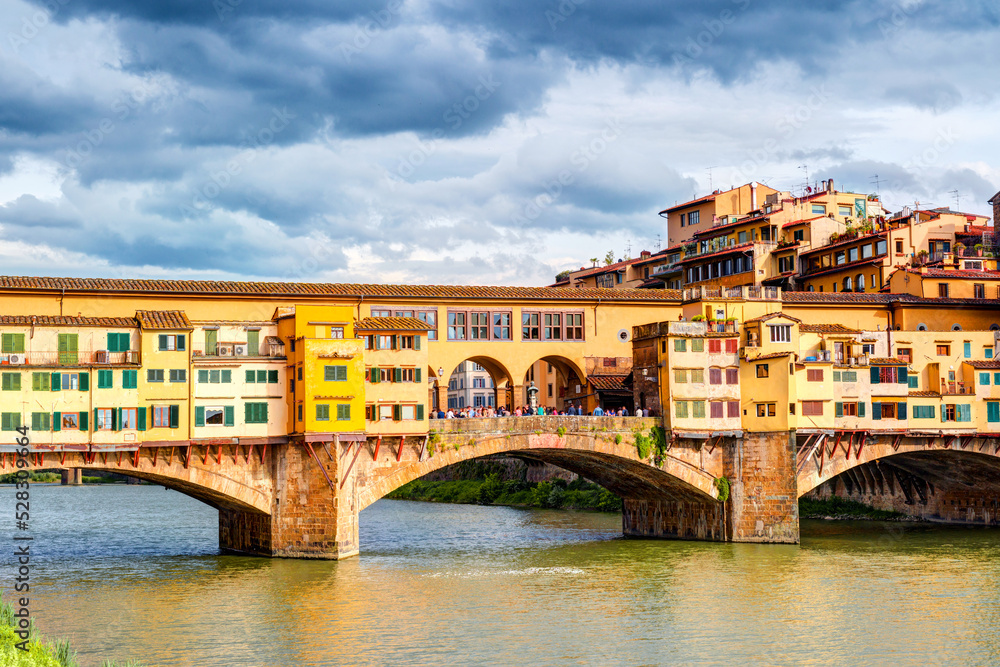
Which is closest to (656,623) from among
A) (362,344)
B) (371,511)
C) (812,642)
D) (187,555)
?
(812,642)

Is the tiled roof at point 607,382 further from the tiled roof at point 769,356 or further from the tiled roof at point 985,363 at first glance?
the tiled roof at point 985,363

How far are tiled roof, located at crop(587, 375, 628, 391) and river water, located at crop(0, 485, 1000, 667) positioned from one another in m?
8.14

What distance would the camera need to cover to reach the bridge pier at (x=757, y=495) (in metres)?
61.7

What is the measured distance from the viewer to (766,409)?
206ft

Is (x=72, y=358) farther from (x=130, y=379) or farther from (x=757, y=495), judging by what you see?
(x=757, y=495)


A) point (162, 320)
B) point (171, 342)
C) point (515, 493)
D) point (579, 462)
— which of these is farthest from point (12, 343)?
point (515, 493)

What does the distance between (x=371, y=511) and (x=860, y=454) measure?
37.3m

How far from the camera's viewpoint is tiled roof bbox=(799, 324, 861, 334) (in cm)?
6546

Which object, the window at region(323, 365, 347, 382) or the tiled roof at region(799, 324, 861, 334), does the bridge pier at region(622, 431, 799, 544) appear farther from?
the window at region(323, 365, 347, 382)

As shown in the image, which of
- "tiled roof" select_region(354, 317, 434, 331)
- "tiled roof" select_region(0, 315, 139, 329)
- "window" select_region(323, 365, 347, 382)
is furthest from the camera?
"tiled roof" select_region(354, 317, 434, 331)

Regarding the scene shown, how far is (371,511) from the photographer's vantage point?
89875 millimetres

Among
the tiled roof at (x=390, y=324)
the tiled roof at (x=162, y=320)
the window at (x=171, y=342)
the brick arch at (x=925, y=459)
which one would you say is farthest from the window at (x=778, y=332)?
the window at (x=171, y=342)

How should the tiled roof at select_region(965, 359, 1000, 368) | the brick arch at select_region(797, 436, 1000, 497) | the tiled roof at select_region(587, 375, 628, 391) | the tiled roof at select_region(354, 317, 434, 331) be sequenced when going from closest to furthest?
the tiled roof at select_region(354, 317, 434, 331)
the brick arch at select_region(797, 436, 1000, 497)
the tiled roof at select_region(587, 375, 628, 391)
the tiled roof at select_region(965, 359, 1000, 368)

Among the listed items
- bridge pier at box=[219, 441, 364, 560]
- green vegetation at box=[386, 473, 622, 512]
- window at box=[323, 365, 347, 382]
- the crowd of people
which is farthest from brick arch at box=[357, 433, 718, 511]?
green vegetation at box=[386, 473, 622, 512]
